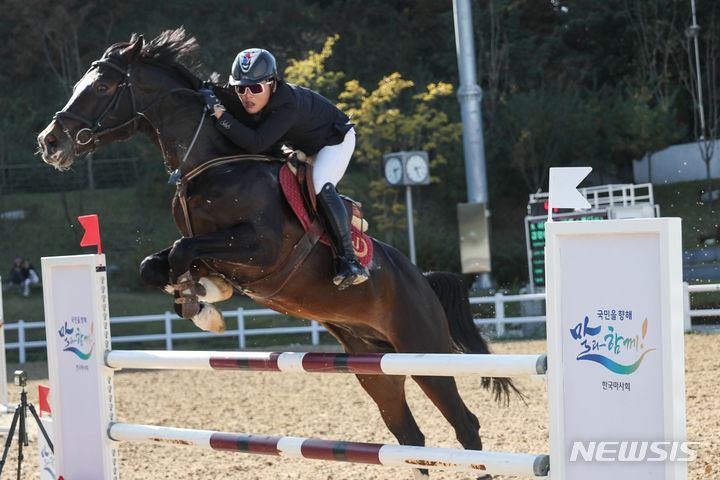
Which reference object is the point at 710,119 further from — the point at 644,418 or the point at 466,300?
the point at 644,418

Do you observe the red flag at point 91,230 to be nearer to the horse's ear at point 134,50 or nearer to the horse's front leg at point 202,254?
the horse's front leg at point 202,254

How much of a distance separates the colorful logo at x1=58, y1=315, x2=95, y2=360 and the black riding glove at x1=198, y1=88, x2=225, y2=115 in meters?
1.25

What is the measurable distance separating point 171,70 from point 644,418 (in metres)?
3.06

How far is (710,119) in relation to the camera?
24594 mm

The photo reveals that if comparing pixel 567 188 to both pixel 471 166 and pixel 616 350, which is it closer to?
pixel 616 350

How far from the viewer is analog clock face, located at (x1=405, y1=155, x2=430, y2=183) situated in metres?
14.2

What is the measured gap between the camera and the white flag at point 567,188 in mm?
2822

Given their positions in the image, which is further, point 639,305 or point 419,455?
point 419,455

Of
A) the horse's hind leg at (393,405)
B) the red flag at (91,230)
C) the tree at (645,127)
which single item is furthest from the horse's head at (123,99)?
the tree at (645,127)

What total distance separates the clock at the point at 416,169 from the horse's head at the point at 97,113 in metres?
10.1

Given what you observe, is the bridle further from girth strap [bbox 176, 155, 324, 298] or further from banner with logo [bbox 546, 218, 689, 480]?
banner with logo [bbox 546, 218, 689, 480]

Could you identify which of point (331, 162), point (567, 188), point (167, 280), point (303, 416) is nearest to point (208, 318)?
point (167, 280)

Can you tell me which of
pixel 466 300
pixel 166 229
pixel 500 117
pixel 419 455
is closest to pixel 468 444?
pixel 466 300

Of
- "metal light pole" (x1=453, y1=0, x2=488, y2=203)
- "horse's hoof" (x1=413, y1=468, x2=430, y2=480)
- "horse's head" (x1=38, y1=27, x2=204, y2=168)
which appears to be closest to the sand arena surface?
"horse's hoof" (x1=413, y1=468, x2=430, y2=480)
